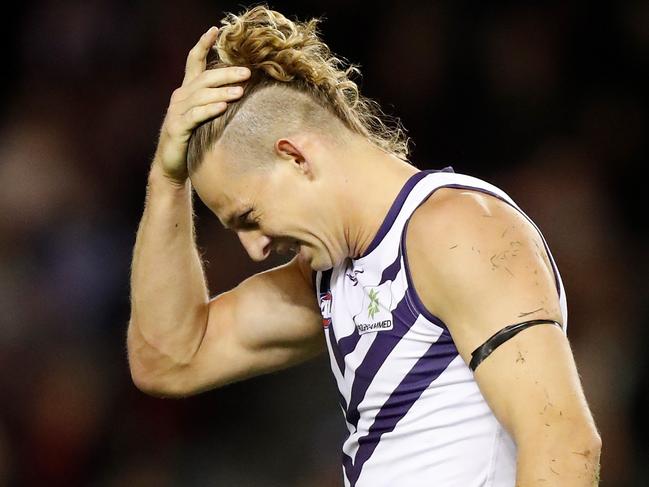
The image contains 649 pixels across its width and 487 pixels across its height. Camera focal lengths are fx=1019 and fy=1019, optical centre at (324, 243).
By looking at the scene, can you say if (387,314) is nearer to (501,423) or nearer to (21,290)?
(501,423)

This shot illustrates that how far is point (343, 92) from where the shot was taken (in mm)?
2508

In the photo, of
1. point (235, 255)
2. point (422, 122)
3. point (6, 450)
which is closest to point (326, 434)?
point (235, 255)

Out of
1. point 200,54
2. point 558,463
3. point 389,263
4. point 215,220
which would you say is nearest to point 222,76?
point 200,54

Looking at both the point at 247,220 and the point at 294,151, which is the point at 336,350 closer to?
the point at 247,220

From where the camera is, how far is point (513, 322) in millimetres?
1936

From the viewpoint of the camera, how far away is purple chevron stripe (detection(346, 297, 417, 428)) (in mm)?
2193

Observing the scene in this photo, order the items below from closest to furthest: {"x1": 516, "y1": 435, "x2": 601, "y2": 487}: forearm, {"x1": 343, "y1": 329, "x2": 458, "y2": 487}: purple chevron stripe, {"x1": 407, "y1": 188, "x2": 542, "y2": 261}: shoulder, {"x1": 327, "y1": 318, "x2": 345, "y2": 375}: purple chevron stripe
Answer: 1. {"x1": 516, "y1": 435, "x2": 601, "y2": 487}: forearm
2. {"x1": 407, "y1": 188, "x2": 542, "y2": 261}: shoulder
3. {"x1": 343, "y1": 329, "x2": 458, "y2": 487}: purple chevron stripe
4. {"x1": 327, "y1": 318, "x2": 345, "y2": 375}: purple chevron stripe

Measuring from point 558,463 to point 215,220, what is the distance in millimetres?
3623

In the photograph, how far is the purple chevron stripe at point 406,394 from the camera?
2.17m

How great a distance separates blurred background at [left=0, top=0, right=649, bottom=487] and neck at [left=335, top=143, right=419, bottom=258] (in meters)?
2.61

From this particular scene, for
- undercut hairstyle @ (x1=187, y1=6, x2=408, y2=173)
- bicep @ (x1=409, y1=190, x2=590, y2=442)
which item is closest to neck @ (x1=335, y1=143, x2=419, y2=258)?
undercut hairstyle @ (x1=187, y1=6, x2=408, y2=173)

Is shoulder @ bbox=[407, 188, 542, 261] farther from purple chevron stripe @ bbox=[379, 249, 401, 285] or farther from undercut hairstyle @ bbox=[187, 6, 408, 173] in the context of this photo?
undercut hairstyle @ bbox=[187, 6, 408, 173]

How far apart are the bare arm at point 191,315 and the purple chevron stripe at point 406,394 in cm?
48

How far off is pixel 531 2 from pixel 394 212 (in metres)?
3.91
